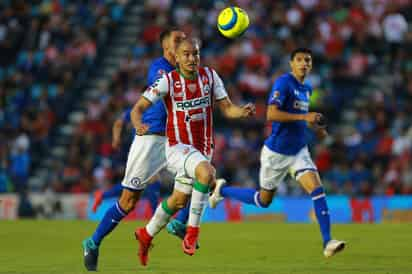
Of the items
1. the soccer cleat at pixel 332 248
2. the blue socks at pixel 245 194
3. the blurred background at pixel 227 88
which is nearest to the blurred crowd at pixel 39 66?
the blurred background at pixel 227 88

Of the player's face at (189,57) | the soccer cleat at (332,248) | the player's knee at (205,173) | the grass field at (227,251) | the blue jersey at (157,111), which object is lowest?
the grass field at (227,251)

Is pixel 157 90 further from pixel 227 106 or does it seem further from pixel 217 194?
pixel 217 194

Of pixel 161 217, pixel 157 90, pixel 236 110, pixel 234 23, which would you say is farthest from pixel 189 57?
pixel 161 217

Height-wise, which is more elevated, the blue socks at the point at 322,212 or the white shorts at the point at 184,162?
the white shorts at the point at 184,162

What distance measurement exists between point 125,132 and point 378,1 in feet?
23.3

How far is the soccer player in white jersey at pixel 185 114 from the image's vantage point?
988cm

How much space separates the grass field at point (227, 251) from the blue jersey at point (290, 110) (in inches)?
52.6

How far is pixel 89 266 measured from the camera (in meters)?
10.0

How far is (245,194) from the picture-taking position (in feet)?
46.4

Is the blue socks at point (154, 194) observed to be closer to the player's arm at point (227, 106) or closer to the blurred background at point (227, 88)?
the player's arm at point (227, 106)

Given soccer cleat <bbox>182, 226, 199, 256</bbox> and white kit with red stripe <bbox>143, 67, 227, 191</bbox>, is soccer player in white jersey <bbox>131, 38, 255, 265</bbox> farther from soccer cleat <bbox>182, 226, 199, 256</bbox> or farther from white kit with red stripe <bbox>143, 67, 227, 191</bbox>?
soccer cleat <bbox>182, 226, 199, 256</bbox>

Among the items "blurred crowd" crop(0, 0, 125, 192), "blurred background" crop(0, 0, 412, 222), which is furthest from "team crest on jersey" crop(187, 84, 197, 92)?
"blurred crowd" crop(0, 0, 125, 192)

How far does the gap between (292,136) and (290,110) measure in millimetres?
371

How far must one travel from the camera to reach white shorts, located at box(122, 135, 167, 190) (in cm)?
1044
